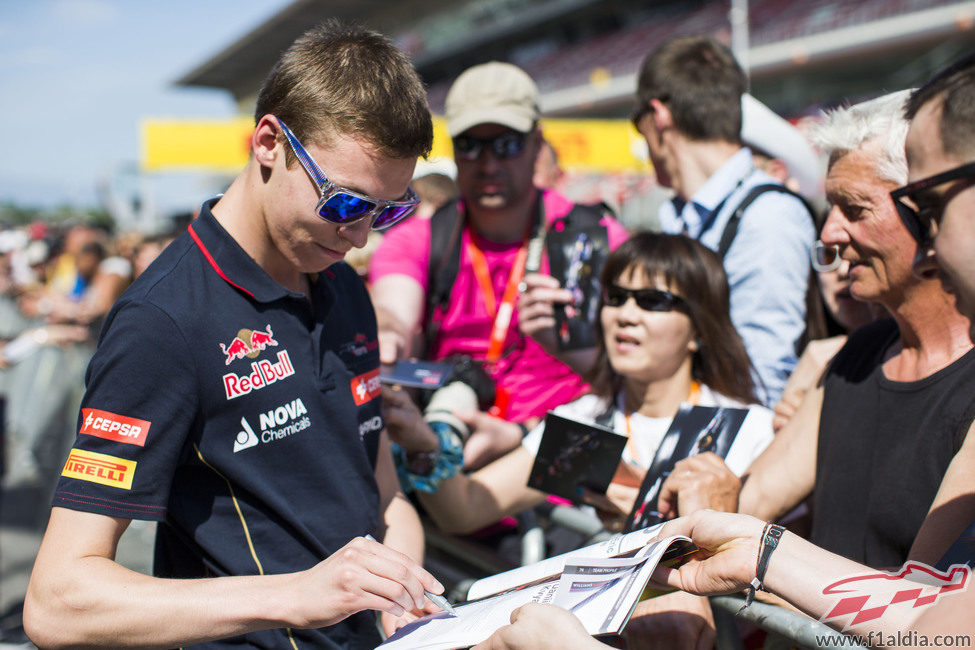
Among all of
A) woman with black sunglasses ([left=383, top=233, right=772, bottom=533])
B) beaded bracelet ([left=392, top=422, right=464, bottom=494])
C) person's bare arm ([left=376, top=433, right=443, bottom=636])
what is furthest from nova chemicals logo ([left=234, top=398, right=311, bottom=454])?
woman with black sunglasses ([left=383, top=233, right=772, bottom=533])

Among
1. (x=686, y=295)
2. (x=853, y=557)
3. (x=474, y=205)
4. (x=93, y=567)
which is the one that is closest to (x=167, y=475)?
(x=93, y=567)

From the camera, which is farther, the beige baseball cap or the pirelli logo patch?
the beige baseball cap

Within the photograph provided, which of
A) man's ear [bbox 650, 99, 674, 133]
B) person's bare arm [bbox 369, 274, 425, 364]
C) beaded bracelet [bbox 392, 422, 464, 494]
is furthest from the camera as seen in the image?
man's ear [bbox 650, 99, 674, 133]

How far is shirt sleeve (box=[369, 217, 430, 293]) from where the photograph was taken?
3.24 m

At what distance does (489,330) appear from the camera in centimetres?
327

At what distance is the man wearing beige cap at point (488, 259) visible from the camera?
3.20 metres

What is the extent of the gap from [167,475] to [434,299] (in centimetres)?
186

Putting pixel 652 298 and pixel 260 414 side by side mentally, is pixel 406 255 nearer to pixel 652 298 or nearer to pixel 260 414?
pixel 652 298

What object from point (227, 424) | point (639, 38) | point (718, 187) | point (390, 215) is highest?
point (639, 38)

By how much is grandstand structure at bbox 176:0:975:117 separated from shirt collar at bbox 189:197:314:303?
13.6 m

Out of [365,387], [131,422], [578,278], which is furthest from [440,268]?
[131,422]

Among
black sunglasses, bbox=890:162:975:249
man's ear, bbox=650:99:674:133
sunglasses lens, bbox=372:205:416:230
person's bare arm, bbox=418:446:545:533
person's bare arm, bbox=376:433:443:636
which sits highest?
man's ear, bbox=650:99:674:133

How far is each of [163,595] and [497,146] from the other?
2.34 m

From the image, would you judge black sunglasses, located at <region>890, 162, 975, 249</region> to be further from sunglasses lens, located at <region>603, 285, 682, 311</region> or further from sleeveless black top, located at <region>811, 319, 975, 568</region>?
sunglasses lens, located at <region>603, 285, 682, 311</region>
